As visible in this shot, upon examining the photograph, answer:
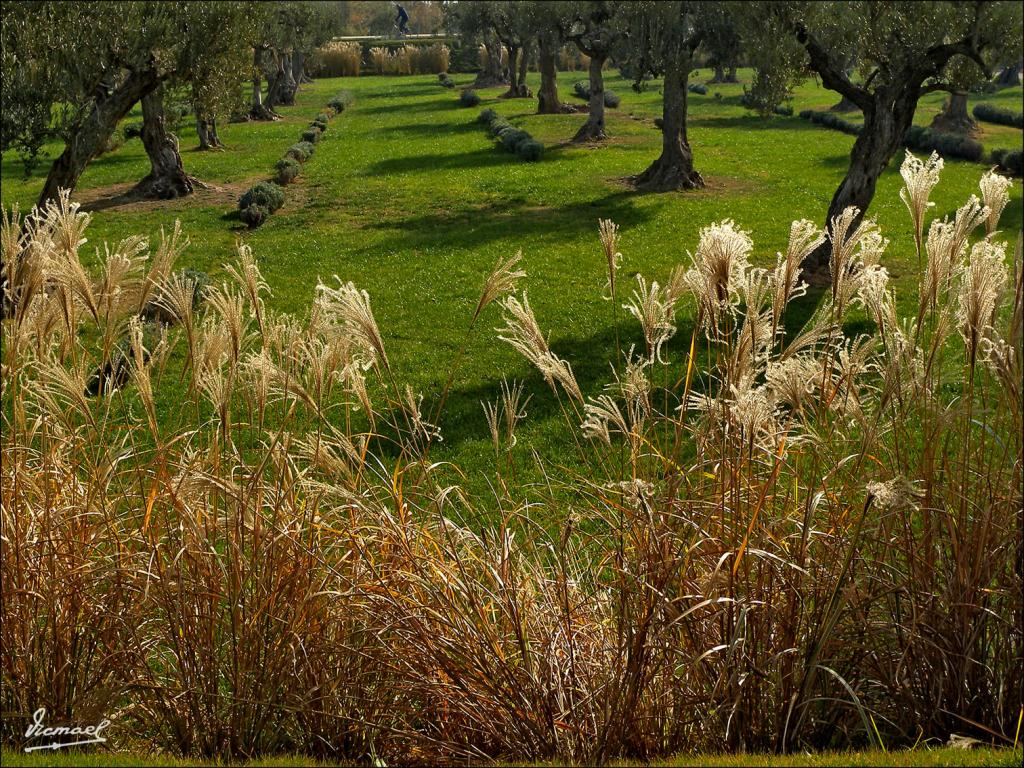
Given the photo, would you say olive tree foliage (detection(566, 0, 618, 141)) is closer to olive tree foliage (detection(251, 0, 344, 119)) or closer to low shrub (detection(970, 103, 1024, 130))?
olive tree foliage (detection(251, 0, 344, 119))

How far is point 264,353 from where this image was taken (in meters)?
3.71

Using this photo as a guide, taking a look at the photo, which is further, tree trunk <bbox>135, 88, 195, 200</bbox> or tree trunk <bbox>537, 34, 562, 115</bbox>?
tree trunk <bbox>537, 34, 562, 115</bbox>

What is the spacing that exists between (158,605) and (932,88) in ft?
42.9

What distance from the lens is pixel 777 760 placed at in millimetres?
3398

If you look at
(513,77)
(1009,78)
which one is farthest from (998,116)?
(513,77)

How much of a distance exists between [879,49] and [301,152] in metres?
17.0

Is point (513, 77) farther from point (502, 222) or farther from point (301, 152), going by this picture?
point (502, 222)

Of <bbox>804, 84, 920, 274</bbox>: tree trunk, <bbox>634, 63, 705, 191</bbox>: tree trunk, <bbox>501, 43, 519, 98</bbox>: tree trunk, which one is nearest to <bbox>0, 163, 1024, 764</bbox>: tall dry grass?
<bbox>804, 84, 920, 274</bbox>: tree trunk

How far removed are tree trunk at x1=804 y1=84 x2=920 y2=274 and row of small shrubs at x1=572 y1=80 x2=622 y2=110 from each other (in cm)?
2618

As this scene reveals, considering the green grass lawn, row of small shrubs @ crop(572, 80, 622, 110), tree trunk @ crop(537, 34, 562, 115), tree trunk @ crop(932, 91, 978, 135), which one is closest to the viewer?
the green grass lawn

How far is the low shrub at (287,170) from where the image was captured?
2389 centimetres

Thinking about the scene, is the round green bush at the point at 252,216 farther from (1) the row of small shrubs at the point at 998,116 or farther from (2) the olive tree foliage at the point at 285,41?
(1) the row of small shrubs at the point at 998,116

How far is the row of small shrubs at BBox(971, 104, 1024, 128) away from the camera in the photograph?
32.7 meters

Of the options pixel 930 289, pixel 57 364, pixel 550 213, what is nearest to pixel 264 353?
pixel 57 364
